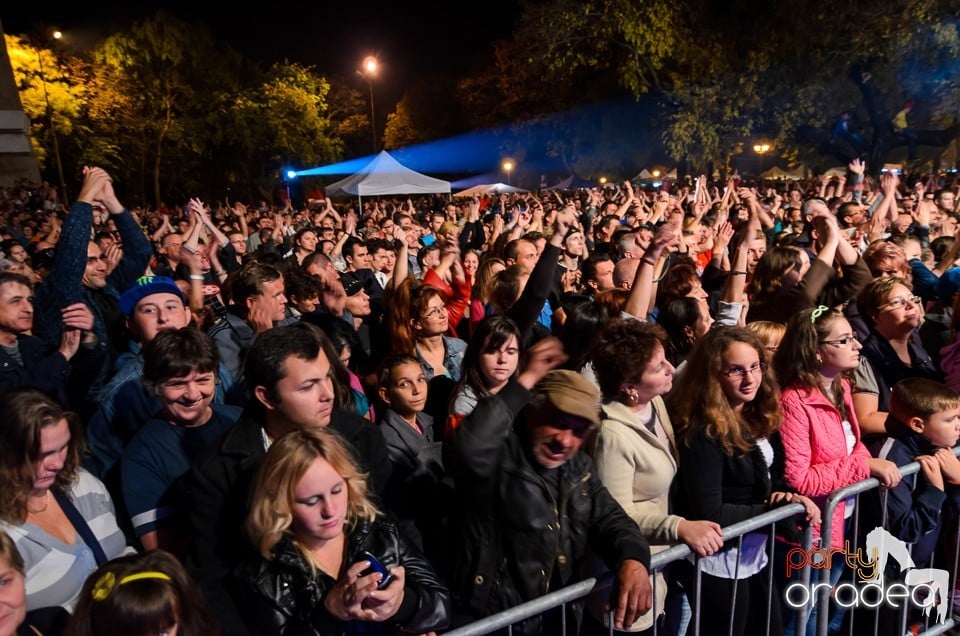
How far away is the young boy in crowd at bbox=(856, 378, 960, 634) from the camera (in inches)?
123

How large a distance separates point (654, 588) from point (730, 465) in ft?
2.22

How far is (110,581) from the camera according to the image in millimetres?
1947

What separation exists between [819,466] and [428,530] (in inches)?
71.7

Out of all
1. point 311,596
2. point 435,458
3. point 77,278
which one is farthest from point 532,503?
point 77,278

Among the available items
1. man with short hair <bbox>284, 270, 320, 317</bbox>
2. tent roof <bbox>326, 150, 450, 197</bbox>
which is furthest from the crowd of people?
tent roof <bbox>326, 150, 450, 197</bbox>

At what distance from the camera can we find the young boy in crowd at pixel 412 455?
9.40ft

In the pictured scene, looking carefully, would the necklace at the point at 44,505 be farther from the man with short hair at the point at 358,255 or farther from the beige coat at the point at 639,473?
the man with short hair at the point at 358,255

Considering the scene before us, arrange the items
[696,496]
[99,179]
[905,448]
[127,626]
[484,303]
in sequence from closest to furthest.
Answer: [127,626], [696,496], [905,448], [99,179], [484,303]

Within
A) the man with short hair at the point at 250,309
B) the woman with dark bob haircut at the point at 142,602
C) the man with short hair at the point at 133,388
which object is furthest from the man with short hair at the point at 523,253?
the woman with dark bob haircut at the point at 142,602

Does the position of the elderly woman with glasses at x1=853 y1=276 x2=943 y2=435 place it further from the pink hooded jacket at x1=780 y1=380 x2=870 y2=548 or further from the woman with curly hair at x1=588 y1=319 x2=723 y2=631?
the woman with curly hair at x1=588 y1=319 x2=723 y2=631

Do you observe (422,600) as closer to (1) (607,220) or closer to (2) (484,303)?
(2) (484,303)

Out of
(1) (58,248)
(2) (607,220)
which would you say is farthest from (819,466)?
(2) (607,220)

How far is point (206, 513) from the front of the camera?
7.58ft

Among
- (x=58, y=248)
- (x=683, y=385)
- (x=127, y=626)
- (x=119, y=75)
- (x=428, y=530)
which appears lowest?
(x=428, y=530)
